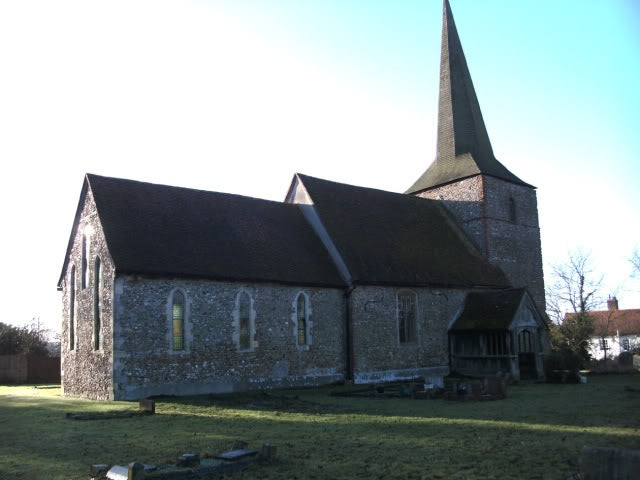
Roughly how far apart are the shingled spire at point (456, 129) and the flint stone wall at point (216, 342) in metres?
13.2

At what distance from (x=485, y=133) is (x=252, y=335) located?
20.4m

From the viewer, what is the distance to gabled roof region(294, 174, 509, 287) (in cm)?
2509

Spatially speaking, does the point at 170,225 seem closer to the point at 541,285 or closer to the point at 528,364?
the point at 528,364

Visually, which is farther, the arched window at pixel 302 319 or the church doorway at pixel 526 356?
the church doorway at pixel 526 356

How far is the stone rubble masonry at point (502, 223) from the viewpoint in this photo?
31.1 metres

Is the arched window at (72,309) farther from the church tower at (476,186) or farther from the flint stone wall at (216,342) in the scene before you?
the church tower at (476,186)

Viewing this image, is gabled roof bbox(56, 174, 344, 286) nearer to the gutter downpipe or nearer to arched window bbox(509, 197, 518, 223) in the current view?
the gutter downpipe

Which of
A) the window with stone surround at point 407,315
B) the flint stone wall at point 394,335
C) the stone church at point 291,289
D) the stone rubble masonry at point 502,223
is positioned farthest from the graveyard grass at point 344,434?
the stone rubble masonry at point 502,223

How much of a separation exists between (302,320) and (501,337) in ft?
28.0

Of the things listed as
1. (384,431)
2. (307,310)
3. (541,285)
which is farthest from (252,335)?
(541,285)

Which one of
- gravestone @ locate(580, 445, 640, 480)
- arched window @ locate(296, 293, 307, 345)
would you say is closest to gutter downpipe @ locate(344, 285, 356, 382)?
arched window @ locate(296, 293, 307, 345)

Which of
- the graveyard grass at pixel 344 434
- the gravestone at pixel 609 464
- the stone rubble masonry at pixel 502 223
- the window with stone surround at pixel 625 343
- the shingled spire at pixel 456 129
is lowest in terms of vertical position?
the window with stone surround at pixel 625 343

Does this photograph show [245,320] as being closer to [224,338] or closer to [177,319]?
[224,338]

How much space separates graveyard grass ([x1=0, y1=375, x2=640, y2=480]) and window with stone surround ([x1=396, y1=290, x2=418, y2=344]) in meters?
7.34
